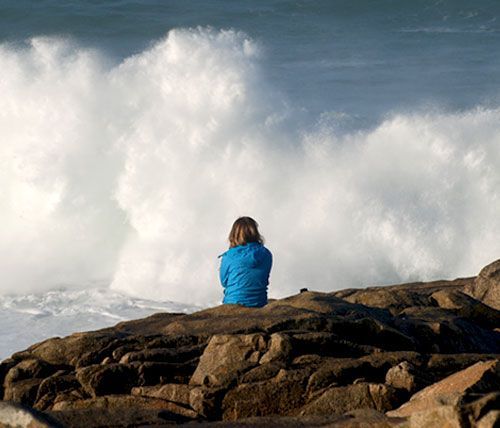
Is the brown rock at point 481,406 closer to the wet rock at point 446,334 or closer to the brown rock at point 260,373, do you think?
the brown rock at point 260,373

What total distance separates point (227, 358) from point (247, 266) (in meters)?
2.08

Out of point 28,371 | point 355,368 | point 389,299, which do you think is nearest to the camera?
point 355,368

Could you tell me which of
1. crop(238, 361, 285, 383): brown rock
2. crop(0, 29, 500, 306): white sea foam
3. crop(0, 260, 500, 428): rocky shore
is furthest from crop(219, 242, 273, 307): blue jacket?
crop(0, 29, 500, 306): white sea foam

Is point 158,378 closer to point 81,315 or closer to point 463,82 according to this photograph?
point 81,315

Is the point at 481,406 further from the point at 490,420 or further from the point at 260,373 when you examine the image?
the point at 260,373

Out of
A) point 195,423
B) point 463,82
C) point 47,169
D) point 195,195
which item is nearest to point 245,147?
point 195,195

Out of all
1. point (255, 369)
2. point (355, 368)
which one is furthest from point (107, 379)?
point (355, 368)

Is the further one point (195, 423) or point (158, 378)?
point (158, 378)

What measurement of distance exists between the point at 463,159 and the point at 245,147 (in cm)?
338

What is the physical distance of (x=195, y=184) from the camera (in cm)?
1794

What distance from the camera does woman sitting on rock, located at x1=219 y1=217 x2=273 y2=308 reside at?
332 inches

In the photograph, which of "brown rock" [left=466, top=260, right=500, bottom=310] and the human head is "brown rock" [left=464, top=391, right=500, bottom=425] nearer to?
the human head

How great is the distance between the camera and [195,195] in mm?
17766

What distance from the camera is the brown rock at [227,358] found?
624 centimetres
